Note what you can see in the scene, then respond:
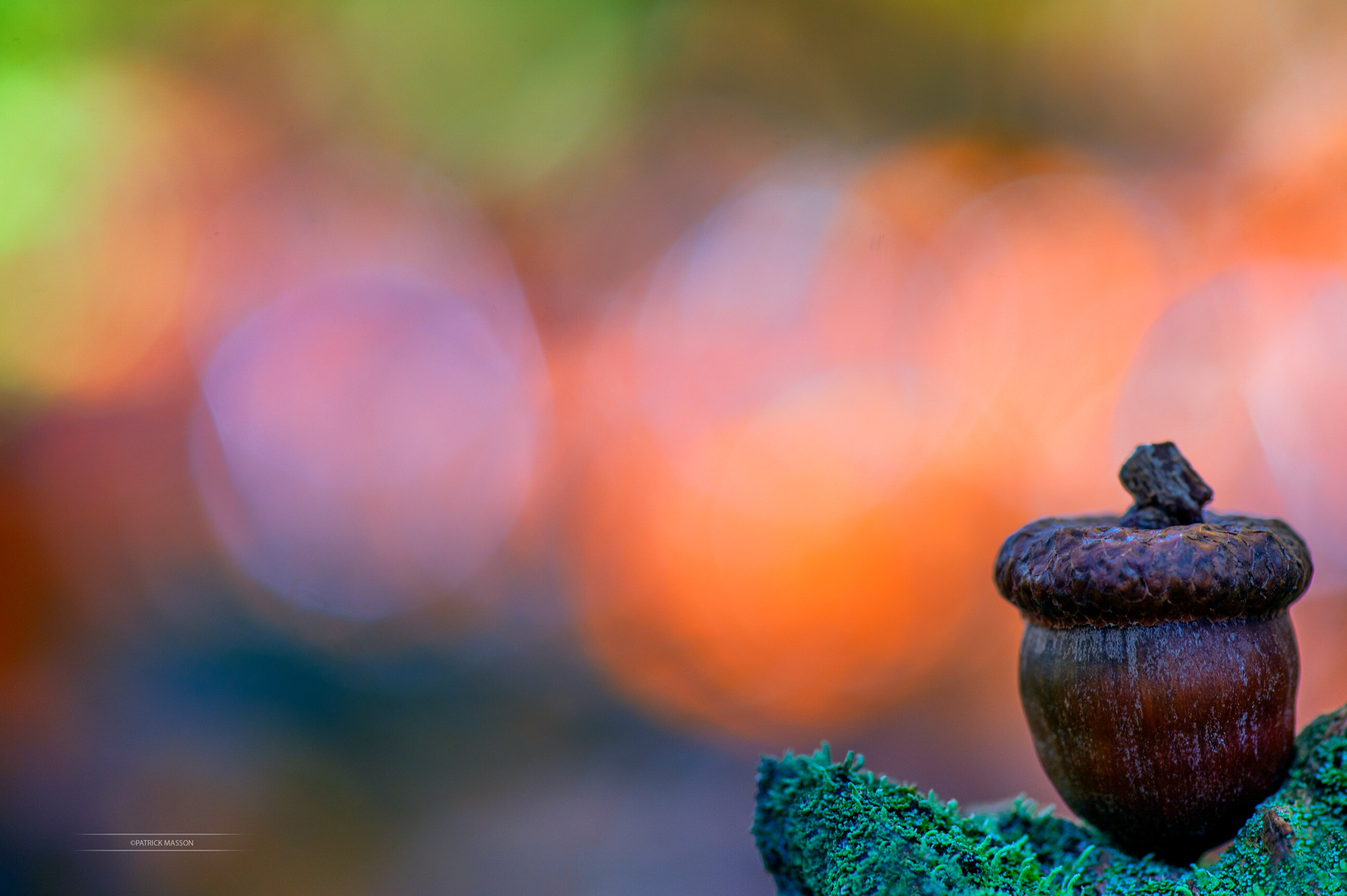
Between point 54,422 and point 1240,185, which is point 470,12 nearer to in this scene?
point 54,422

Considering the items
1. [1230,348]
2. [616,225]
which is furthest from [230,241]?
[1230,348]

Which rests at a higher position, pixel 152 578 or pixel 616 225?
pixel 616 225

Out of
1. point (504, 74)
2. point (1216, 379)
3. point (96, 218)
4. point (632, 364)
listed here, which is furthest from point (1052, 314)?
point (96, 218)

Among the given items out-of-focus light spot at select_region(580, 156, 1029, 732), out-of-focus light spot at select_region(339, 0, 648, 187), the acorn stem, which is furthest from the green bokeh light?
the acorn stem

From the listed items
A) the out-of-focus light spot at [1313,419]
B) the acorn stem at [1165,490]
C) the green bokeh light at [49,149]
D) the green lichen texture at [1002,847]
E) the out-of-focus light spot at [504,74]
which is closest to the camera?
the green lichen texture at [1002,847]

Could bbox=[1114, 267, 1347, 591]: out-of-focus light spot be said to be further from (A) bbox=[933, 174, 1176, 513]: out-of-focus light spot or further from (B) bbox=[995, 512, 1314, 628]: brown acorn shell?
(B) bbox=[995, 512, 1314, 628]: brown acorn shell

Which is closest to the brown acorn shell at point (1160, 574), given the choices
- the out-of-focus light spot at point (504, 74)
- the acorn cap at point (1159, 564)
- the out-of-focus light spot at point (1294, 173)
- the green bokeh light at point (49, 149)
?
the acorn cap at point (1159, 564)

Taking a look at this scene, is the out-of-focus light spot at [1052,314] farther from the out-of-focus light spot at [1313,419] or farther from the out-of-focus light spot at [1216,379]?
the out-of-focus light spot at [1313,419]
